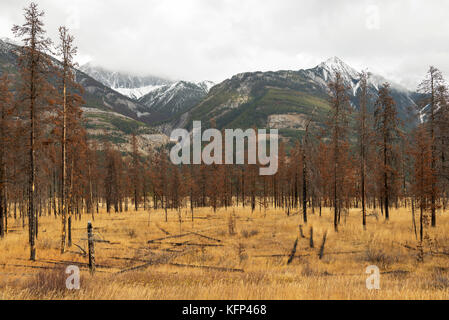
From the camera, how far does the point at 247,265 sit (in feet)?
49.0

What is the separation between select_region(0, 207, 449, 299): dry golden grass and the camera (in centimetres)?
689

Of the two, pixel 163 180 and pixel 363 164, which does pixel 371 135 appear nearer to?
pixel 363 164

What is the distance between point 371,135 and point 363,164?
2.77 meters

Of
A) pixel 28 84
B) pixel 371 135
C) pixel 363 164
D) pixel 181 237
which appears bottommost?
pixel 181 237

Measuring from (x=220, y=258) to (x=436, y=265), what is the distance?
39.0ft

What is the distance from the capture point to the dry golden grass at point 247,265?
6895mm

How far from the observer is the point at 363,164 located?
2461 cm

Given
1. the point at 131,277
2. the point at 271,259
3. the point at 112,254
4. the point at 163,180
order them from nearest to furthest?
the point at 131,277, the point at 271,259, the point at 112,254, the point at 163,180
